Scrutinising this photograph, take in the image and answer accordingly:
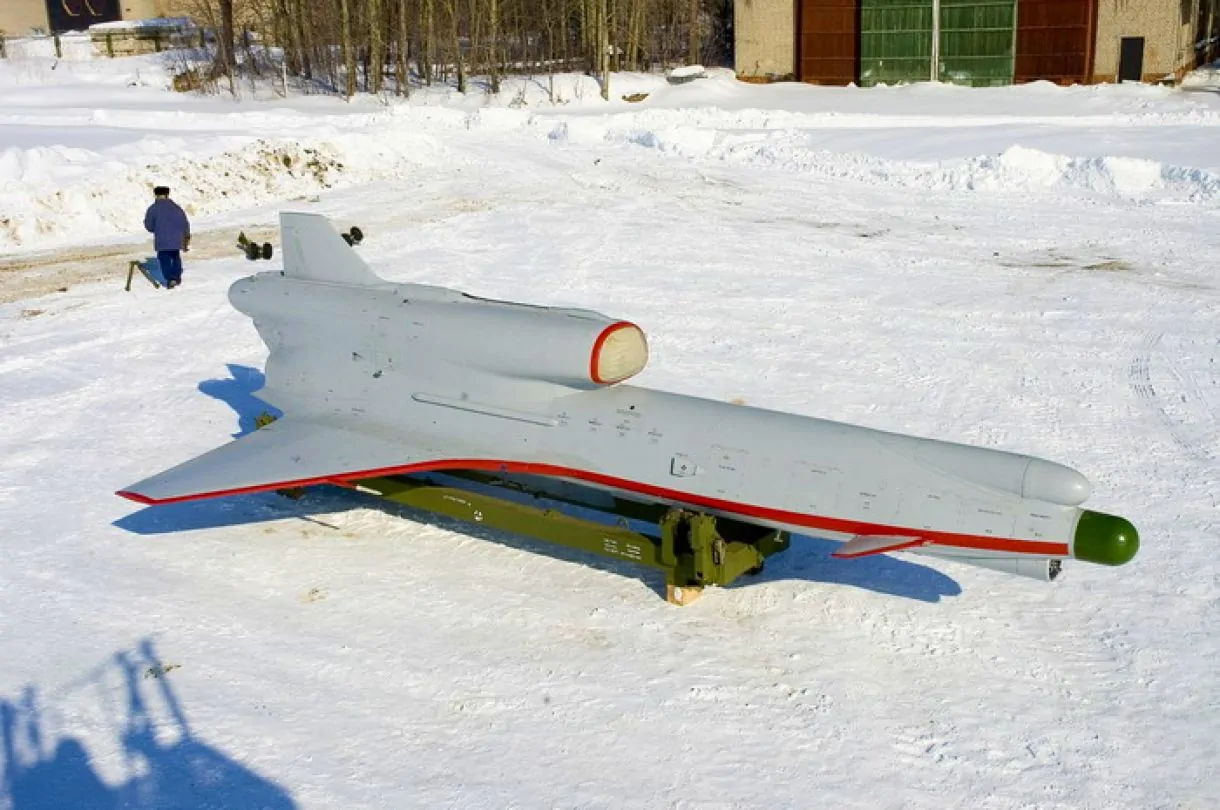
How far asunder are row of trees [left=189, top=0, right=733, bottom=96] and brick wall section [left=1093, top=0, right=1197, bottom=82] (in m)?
15.9

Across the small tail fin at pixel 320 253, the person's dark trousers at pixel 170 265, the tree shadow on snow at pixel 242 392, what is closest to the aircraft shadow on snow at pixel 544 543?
the tree shadow on snow at pixel 242 392

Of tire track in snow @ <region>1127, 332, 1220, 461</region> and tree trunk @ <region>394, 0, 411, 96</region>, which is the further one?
tree trunk @ <region>394, 0, 411, 96</region>

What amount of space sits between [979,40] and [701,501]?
33.3m

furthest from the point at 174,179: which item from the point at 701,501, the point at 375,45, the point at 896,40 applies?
the point at 896,40

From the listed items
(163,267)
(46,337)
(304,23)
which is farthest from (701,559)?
(304,23)

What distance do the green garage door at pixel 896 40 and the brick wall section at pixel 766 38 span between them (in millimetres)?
2708

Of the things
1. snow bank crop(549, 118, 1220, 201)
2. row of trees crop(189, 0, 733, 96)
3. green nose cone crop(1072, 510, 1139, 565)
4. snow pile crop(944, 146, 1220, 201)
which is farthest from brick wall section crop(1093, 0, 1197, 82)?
green nose cone crop(1072, 510, 1139, 565)

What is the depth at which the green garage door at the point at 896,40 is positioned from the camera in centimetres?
3794

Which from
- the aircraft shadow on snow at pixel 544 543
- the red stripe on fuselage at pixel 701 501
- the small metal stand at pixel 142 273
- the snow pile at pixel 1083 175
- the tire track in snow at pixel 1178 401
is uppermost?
the snow pile at pixel 1083 175

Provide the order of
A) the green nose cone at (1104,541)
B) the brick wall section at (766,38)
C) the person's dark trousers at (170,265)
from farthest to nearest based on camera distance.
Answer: the brick wall section at (766,38), the person's dark trousers at (170,265), the green nose cone at (1104,541)

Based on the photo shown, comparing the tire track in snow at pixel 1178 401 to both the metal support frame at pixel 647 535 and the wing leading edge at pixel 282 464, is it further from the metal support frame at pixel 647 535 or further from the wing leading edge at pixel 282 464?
the wing leading edge at pixel 282 464

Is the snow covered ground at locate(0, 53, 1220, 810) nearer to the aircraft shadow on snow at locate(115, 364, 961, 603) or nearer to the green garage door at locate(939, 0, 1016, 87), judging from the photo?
the aircraft shadow on snow at locate(115, 364, 961, 603)

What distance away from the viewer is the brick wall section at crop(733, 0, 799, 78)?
4003cm

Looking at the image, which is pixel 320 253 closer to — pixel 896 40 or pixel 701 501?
pixel 701 501
